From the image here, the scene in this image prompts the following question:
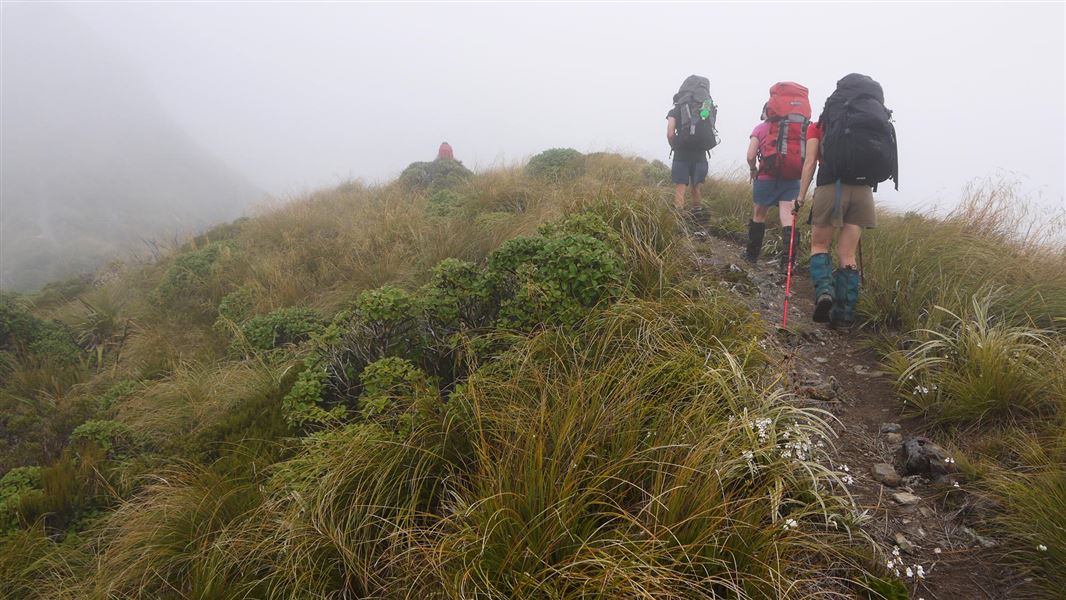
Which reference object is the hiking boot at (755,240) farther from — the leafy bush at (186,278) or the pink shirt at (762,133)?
the leafy bush at (186,278)

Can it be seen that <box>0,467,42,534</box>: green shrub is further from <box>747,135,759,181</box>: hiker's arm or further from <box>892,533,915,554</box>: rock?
<box>747,135,759,181</box>: hiker's arm

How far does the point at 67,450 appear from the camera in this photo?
12.5ft

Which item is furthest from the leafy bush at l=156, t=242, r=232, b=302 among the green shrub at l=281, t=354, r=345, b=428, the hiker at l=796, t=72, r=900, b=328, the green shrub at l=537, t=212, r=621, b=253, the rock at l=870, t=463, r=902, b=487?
the rock at l=870, t=463, r=902, b=487

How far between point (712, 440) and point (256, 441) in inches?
115

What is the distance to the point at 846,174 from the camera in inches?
163

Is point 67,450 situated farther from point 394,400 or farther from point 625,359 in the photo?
point 625,359

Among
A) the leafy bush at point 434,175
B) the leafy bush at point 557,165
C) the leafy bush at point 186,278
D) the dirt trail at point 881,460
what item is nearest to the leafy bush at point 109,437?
the leafy bush at point 186,278

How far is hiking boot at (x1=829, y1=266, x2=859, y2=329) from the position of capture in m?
4.30

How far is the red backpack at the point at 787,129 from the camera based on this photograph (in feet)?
18.5

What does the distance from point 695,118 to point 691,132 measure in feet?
0.65

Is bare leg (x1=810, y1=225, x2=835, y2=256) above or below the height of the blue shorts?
below

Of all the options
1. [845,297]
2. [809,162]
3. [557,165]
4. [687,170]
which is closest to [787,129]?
[809,162]

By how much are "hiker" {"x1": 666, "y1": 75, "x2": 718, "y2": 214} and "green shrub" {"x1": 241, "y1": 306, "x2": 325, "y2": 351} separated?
4.91 meters

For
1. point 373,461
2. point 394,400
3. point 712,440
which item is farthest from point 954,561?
point 394,400
